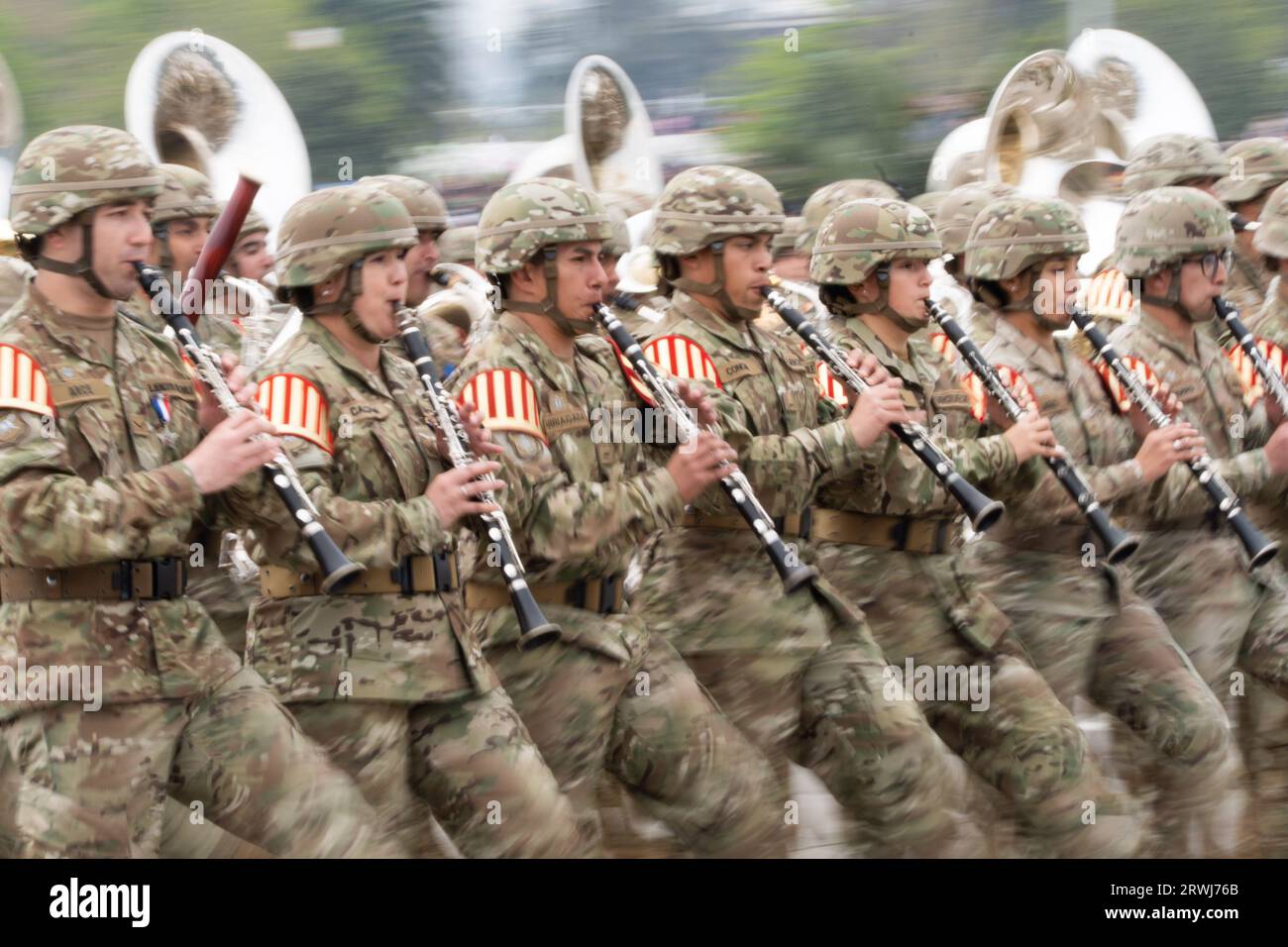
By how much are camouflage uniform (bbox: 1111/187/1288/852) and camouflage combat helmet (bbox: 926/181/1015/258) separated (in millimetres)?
1294

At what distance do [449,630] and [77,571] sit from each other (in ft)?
3.21

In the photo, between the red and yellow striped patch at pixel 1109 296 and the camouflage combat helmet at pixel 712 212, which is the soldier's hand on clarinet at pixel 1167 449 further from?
the red and yellow striped patch at pixel 1109 296

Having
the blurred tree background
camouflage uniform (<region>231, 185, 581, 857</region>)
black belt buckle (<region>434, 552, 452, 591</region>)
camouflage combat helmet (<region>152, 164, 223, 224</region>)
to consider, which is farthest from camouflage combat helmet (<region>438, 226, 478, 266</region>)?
black belt buckle (<region>434, 552, 452, 591</region>)

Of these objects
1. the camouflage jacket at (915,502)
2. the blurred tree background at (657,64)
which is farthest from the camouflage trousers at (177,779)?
the blurred tree background at (657,64)

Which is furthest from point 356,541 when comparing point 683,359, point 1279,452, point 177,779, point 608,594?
point 1279,452

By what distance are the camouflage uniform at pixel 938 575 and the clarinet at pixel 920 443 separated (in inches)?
6.1

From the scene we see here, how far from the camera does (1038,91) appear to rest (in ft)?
41.7

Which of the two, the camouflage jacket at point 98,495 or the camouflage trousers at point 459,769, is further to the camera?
the camouflage trousers at point 459,769

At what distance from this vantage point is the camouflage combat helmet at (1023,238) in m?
7.54

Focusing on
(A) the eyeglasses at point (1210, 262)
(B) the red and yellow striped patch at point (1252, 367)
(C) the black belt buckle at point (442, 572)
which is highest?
(A) the eyeglasses at point (1210, 262)

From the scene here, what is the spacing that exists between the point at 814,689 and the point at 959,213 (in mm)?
3552

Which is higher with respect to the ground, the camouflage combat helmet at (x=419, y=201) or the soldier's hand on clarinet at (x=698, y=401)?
the camouflage combat helmet at (x=419, y=201)

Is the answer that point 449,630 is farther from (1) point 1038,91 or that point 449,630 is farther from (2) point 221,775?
(1) point 1038,91

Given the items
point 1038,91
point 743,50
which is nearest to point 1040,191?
point 1038,91
